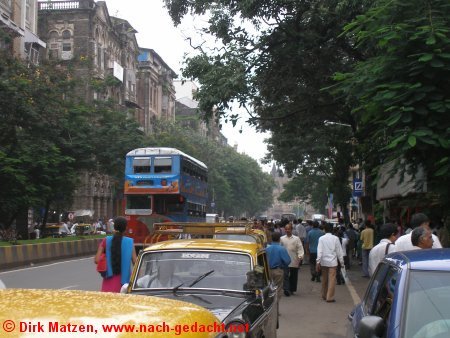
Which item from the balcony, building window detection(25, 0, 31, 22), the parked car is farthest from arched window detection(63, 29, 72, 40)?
the parked car

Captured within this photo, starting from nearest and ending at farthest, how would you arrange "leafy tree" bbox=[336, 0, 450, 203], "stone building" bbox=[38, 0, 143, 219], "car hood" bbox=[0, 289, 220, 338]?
"car hood" bbox=[0, 289, 220, 338], "leafy tree" bbox=[336, 0, 450, 203], "stone building" bbox=[38, 0, 143, 219]

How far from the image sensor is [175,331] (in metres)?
2.99

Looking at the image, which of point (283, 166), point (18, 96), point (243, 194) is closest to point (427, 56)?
point (18, 96)

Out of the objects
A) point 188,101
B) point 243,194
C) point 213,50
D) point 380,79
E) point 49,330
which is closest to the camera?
point 49,330

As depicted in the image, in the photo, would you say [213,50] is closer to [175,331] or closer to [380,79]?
[380,79]

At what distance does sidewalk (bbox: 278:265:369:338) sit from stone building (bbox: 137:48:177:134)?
54.4m

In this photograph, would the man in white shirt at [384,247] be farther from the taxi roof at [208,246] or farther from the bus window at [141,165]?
the bus window at [141,165]

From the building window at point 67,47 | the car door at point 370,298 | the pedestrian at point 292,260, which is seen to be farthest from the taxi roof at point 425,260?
the building window at point 67,47

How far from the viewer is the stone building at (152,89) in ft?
234

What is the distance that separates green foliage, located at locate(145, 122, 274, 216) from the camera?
194 feet

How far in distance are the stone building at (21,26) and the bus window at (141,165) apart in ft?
42.2

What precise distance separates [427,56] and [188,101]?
100 m

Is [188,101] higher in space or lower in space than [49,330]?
higher

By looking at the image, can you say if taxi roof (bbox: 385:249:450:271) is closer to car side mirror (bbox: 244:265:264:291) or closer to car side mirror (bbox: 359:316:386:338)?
car side mirror (bbox: 359:316:386:338)
